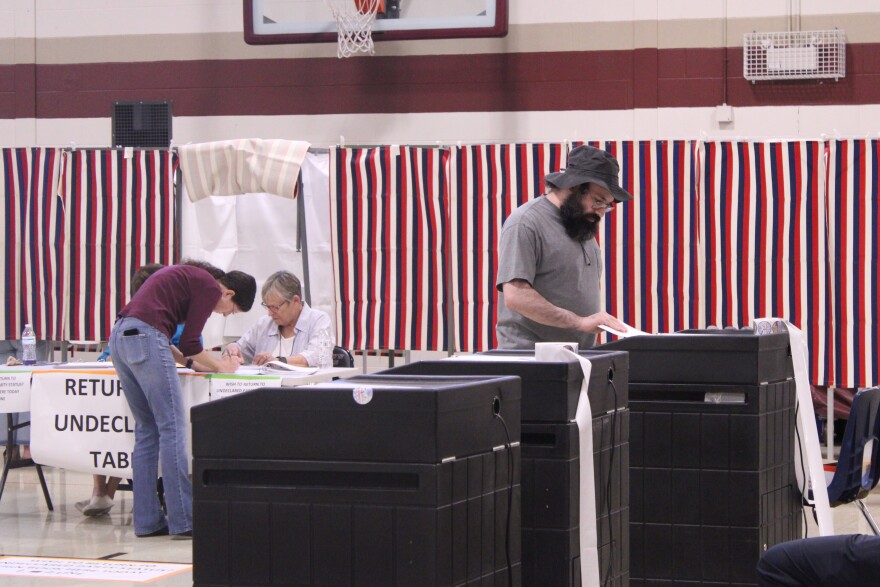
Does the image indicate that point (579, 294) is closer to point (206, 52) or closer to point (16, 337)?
point (16, 337)

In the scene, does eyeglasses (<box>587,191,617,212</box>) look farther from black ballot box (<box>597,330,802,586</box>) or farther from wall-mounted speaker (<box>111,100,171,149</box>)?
wall-mounted speaker (<box>111,100,171,149</box>)

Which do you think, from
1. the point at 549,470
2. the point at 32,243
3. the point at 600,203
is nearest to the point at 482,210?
the point at 32,243

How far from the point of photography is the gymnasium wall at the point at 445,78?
8867 mm

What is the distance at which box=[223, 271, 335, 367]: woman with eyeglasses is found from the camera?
6367mm

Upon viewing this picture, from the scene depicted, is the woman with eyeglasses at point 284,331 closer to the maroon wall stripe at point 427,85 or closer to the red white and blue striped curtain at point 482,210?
the red white and blue striped curtain at point 482,210

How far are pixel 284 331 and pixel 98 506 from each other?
1.30 meters

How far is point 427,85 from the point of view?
31.1ft

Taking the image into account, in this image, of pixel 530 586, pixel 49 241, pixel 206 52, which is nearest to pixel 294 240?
pixel 49 241

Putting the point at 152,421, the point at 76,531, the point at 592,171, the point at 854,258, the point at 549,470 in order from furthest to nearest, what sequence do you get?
the point at 854,258 < the point at 76,531 < the point at 152,421 < the point at 592,171 < the point at 549,470

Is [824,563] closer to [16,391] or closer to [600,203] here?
[600,203]

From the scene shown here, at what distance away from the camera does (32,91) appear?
1012 centimetres

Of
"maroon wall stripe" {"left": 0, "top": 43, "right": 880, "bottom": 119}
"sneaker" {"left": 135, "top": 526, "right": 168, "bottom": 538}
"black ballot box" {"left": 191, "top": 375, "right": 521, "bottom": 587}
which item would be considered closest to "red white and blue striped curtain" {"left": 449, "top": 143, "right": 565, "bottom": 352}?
"maroon wall stripe" {"left": 0, "top": 43, "right": 880, "bottom": 119}

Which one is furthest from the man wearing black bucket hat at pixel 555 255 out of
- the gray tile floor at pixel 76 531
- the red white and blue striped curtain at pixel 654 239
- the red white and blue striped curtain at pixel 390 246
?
the red white and blue striped curtain at pixel 390 246

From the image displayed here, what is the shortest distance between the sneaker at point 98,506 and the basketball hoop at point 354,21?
4.07m
